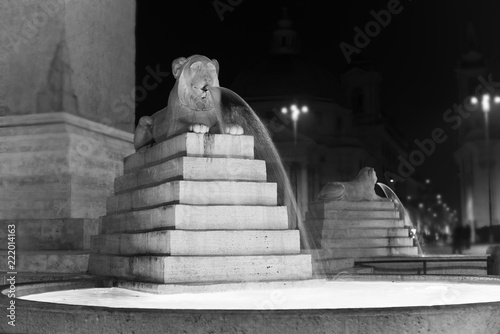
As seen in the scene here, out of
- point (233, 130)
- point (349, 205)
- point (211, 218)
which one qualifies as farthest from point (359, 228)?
point (211, 218)

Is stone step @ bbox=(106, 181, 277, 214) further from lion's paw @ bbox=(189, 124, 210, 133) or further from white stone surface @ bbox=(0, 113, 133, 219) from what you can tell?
white stone surface @ bbox=(0, 113, 133, 219)

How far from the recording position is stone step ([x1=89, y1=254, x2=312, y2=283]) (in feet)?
29.3

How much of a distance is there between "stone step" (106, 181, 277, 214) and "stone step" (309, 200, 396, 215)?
936 cm

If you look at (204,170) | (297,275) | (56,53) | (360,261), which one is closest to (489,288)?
(297,275)

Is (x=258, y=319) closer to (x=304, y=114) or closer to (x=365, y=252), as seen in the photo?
(x=365, y=252)

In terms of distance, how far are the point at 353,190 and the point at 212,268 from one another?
11.1 meters

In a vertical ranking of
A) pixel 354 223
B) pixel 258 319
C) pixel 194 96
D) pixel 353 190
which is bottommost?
pixel 258 319

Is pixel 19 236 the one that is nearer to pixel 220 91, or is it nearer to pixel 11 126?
pixel 11 126

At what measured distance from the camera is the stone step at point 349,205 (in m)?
19.3

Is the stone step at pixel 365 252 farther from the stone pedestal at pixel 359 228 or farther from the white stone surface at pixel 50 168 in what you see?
the white stone surface at pixel 50 168

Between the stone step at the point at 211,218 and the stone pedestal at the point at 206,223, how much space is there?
1 cm

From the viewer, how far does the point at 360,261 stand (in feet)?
53.5


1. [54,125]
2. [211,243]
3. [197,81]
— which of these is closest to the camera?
[211,243]

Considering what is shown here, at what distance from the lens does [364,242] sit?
19.3 m
